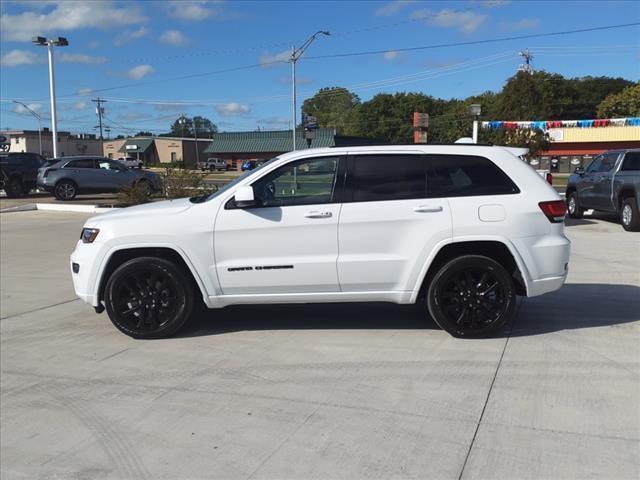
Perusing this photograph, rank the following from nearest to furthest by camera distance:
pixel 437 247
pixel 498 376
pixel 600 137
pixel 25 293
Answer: pixel 498 376 → pixel 437 247 → pixel 25 293 → pixel 600 137

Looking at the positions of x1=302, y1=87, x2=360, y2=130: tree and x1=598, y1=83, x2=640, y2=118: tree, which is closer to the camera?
x1=598, y1=83, x2=640, y2=118: tree

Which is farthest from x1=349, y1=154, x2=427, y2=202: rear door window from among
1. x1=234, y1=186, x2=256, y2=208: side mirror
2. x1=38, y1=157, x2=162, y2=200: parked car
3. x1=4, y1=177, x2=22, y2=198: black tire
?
x1=4, y1=177, x2=22, y2=198: black tire

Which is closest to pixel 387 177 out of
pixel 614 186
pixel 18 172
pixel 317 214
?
pixel 317 214

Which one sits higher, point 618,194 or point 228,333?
point 618,194

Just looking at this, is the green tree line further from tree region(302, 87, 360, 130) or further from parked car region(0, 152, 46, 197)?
parked car region(0, 152, 46, 197)

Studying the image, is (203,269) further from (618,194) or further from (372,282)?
(618,194)

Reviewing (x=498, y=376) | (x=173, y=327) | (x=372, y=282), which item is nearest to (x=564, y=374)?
(x=498, y=376)

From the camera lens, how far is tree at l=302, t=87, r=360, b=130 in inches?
5074

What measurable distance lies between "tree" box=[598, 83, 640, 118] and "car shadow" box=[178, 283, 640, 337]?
262ft

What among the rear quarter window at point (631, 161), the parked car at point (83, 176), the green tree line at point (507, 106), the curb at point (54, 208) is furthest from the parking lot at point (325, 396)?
the green tree line at point (507, 106)

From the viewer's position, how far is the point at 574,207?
51.6ft

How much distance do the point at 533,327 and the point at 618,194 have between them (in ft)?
28.8

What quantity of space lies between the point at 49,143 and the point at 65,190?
90.5m

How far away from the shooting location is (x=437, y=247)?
17.4ft
